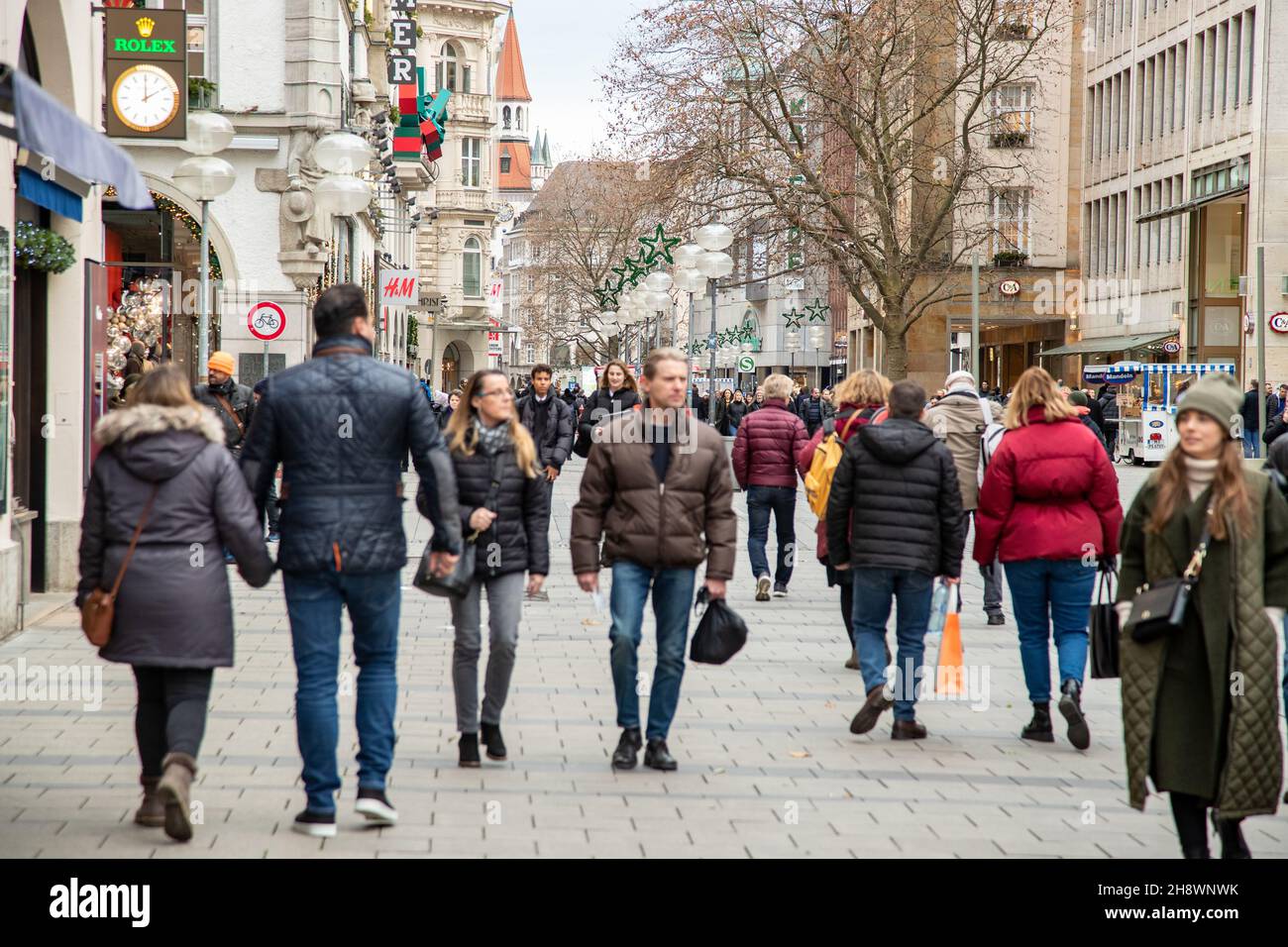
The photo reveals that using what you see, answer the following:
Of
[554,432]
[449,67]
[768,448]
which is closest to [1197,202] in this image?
[554,432]

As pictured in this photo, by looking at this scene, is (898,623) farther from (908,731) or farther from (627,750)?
(627,750)

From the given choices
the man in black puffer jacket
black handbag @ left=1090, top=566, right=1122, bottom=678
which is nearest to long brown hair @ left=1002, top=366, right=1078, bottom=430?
the man in black puffer jacket

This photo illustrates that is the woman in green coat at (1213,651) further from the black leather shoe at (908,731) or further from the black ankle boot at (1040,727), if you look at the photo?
the black leather shoe at (908,731)

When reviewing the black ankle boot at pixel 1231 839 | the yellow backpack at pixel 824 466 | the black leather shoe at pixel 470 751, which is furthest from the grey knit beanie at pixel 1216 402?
the yellow backpack at pixel 824 466

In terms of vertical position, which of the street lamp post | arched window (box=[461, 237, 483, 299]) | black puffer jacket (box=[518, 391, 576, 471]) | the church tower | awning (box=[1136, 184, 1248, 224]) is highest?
the church tower

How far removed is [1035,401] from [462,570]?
3071mm

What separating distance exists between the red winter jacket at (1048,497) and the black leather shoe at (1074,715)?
2.08 feet

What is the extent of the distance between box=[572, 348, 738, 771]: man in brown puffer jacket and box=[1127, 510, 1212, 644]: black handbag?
227 cm

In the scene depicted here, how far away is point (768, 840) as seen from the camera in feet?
21.7

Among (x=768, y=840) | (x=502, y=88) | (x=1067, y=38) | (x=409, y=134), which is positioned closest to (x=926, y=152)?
(x=409, y=134)

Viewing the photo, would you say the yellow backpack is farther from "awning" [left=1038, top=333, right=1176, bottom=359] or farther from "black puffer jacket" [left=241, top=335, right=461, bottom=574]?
"awning" [left=1038, top=333, right=1176, bottom=359]

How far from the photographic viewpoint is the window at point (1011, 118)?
128 feet

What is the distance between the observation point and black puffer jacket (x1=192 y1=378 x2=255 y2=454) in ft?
51.5
